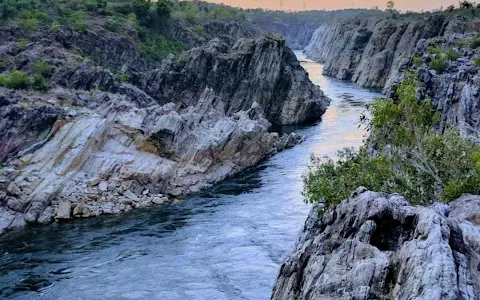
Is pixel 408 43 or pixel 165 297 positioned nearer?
pixel 165 297

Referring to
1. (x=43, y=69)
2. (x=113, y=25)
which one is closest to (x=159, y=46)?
(x=113, y=25)

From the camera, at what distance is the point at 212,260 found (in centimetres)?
3156

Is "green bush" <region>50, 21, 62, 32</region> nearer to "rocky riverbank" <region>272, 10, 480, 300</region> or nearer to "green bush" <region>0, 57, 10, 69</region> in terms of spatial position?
"green bush" <region>0, 57, 10, 69</region>

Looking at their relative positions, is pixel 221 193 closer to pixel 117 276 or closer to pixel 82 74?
pixel 117 276

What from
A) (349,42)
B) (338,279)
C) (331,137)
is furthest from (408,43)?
(338,279)

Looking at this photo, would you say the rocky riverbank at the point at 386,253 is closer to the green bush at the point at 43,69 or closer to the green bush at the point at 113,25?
the green bush at the point at 43,69

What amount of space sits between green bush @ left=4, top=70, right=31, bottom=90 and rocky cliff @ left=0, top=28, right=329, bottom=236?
186 cm

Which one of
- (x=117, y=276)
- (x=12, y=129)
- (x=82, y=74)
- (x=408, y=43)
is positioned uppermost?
(x=408, y=43)

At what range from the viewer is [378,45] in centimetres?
12975

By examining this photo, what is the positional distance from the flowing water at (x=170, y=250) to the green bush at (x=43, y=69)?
24.8 meters

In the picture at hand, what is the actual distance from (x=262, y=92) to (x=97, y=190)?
40.1 metres

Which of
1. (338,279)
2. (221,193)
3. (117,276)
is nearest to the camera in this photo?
(338,279)

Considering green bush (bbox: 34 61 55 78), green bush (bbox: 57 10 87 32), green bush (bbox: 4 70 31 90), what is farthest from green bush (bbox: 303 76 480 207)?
→ green bush (bbox: 57 10 87 32)

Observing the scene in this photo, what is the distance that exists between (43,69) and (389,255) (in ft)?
166
